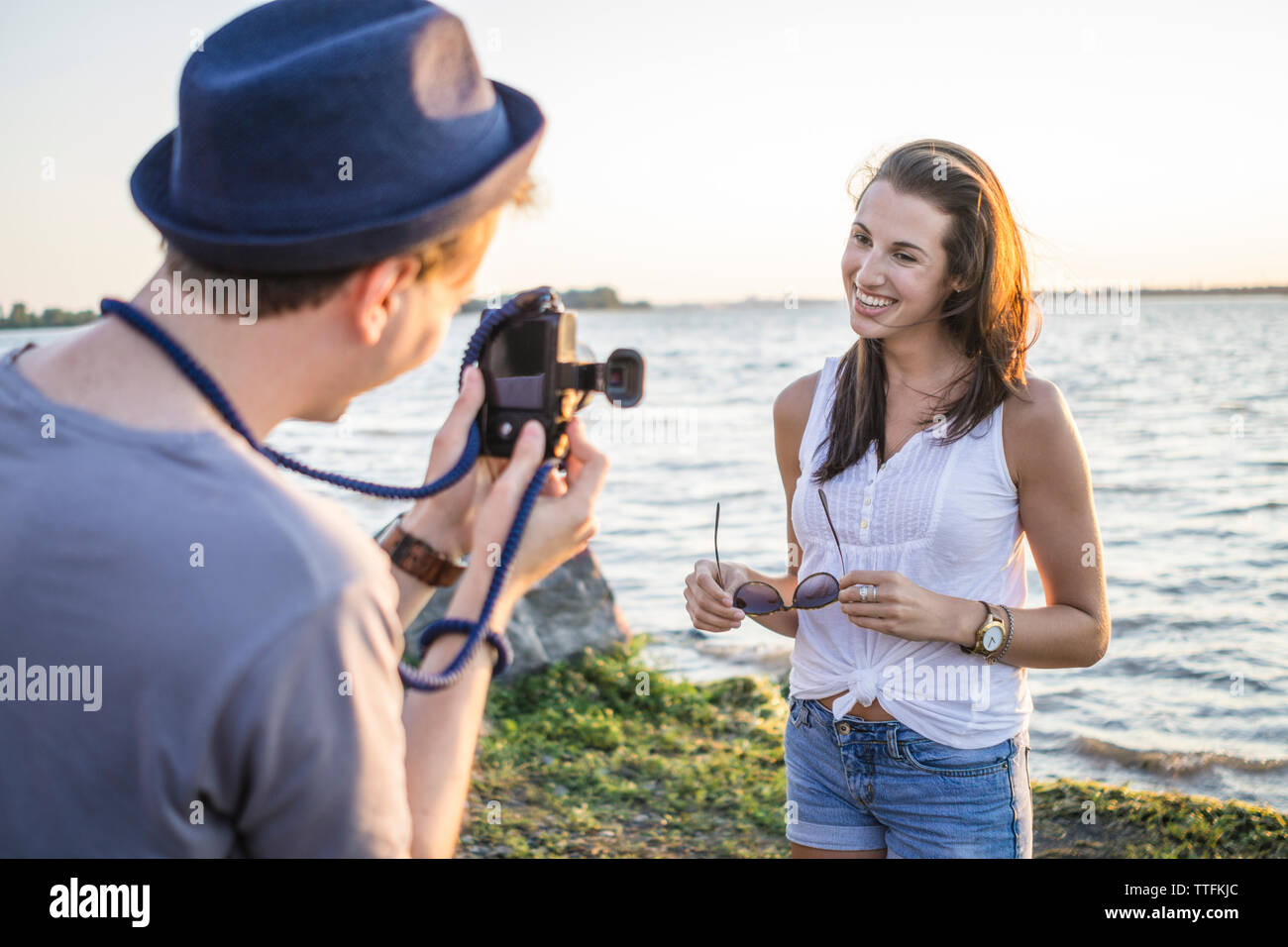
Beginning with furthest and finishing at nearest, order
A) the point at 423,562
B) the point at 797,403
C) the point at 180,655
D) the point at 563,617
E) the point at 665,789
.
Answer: the point at 563,617 → the point at 665,789 → the point at 797,403 → the point at 423,562 → the point at 180,655

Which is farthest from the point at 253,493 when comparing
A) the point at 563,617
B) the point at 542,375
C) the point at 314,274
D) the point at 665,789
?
the point at 563,617

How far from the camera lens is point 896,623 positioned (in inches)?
94.9

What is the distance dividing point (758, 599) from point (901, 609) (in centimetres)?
42

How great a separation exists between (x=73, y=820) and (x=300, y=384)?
546mm

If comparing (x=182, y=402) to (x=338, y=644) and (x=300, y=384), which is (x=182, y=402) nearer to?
(x=300, y=384)

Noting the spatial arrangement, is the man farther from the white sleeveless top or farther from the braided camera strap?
the white sleeveless top

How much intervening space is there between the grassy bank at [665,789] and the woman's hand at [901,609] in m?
2.54

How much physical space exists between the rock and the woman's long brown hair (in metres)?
3.72

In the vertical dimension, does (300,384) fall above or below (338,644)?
above

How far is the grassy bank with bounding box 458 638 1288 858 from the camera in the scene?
14.6 ft

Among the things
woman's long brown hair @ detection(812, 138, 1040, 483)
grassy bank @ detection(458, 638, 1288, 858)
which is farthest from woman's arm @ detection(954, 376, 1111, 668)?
grassy bank @ detection(458, 638, 1288, 858)

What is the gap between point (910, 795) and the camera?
2400mm

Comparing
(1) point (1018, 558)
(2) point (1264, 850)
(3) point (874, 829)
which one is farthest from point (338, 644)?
(2) point (1264, 850)

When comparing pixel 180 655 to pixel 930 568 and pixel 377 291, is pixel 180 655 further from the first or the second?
pixel 930 568
